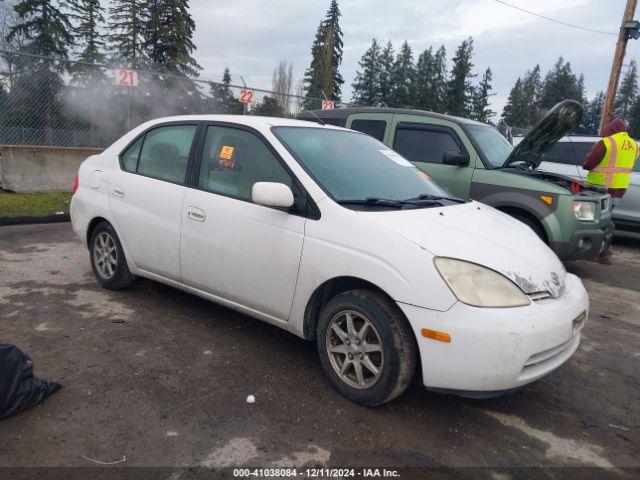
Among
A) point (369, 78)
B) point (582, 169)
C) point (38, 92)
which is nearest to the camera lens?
Result: point (582, 169)

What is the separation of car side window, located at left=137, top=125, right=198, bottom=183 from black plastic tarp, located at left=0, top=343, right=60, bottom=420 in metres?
1.79

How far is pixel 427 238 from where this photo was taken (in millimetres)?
2883

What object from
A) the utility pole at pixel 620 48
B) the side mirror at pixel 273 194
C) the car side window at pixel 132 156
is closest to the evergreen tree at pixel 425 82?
the utility pole at pixel 620 48

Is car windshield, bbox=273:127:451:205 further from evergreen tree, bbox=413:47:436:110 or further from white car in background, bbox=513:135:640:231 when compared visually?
evergreen tree, bbox=413:47:436:110

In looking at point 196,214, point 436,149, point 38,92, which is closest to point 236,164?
point 196,214

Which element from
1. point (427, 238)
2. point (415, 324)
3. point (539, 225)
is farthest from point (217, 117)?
point (539, 225)

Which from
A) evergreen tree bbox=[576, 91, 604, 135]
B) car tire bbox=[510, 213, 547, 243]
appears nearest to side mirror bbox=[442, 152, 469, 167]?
car tire bbox=[510, 213, 547, 243]

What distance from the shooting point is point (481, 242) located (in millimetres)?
2994

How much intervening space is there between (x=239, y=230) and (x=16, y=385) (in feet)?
5.21

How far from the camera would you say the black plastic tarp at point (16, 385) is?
268cm

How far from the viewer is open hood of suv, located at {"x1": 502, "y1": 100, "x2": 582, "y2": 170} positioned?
6199mm

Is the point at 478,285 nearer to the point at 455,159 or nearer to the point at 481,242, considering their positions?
the point at 481,242

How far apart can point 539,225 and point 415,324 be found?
3989 mm

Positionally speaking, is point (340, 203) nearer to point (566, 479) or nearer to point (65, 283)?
point (566, 479)
